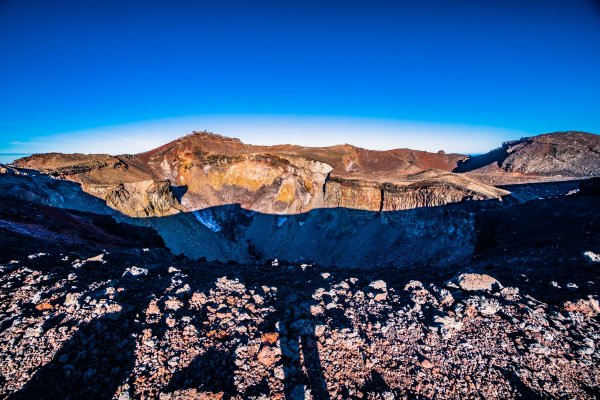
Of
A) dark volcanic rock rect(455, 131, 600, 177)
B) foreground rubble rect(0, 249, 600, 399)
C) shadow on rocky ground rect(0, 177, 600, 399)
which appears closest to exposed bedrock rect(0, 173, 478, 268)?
shadow on rocky ground rect(0, 177, 600, 399)

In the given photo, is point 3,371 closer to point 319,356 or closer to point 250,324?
point 250,324

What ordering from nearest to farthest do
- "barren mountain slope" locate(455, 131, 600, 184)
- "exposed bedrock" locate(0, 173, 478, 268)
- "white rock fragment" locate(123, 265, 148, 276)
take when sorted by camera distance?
"white rock fragment" locate(123, 265, 148, 276), "exposed bedrock" locate(0, 173, 478, 268), "barren mountain slope" locate(455, 131, 600, 184)

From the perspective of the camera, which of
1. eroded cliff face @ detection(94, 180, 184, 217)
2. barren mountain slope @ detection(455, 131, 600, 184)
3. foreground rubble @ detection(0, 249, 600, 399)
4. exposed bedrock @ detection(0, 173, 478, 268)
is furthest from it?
barren mountain slope @ detection(455, 131, 600, 184)

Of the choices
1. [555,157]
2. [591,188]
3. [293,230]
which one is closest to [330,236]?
[293,230]

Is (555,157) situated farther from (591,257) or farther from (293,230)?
(591,257)

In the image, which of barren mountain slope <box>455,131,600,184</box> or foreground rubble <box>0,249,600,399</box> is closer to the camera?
foreground rubble <box>0,249,600,399</box>

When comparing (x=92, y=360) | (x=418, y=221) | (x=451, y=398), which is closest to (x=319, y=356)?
(x=451, y=398)

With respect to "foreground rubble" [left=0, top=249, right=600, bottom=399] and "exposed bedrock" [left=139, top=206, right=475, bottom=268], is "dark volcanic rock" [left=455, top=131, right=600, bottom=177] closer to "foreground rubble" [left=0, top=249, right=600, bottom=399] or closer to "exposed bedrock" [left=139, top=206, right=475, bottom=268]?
"exposed bedrock" [left=139, top=206, right=475, bottom=268]

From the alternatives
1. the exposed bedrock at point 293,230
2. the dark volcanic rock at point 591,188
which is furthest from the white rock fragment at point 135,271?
the dark volcanic rock at point 591,188
